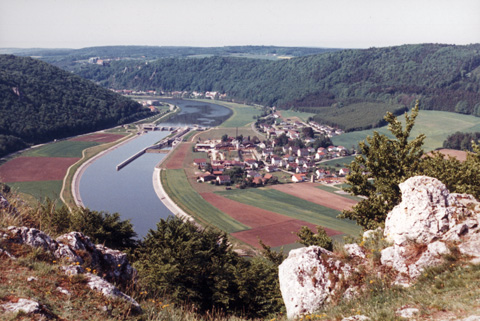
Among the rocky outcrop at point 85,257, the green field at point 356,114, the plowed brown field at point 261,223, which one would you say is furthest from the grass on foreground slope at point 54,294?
the green field at point 356,114

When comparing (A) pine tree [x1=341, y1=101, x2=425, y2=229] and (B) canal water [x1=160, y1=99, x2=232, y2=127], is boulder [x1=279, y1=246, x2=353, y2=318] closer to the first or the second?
(A) pine tree [x1=341, y1=101, x2=425, y2=229]

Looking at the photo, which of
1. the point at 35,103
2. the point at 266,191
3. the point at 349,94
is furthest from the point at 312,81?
the point at 266,191

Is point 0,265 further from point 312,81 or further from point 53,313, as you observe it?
point 312,81

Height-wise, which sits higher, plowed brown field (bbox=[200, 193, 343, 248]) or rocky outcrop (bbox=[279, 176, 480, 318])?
rocky outcrop (bbox=[279, 176, 480, 318])

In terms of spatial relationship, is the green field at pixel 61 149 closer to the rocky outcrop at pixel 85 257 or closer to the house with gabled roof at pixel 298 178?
the house with gabled roof at pixel 298 178

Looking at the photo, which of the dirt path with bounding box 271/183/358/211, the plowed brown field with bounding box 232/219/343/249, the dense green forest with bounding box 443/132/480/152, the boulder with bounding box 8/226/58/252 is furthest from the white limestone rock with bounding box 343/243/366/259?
the dense green forest with bounding box 443/132/480/152

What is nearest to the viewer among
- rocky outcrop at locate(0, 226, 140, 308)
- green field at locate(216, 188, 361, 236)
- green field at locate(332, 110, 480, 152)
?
rocky outcrop at locate(0, 226, 140, 308)

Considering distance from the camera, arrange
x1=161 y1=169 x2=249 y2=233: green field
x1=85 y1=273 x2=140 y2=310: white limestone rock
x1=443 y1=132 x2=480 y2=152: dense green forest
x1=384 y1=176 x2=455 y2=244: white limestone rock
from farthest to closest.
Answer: x1=443 y1=132 x2=480 y2=152: dense green forest < x1=161 y1=169 x2=249 y2=233: green field < x1=384 y1=176 x2=455 y2=244: white limestone rock < x1=85 y1=273 x2=140 y2=310: white limestone rock
